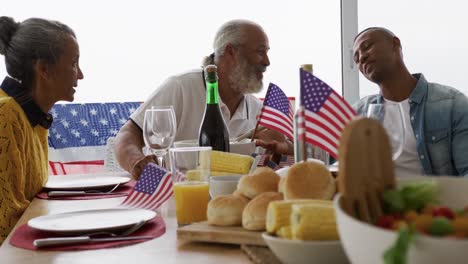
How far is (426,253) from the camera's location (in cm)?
46

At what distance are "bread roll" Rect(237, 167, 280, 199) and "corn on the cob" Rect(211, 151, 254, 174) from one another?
430 millimetres

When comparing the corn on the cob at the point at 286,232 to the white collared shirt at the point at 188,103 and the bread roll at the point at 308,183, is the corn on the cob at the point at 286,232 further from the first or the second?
the white collared shirt at the point at 188,103

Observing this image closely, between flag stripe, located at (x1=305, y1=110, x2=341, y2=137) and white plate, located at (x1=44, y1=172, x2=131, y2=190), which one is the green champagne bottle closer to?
white plate, located at (x1=44, y1=172, x2=131, y2=190)

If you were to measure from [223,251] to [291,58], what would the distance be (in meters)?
2.96

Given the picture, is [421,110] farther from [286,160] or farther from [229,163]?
[229,163]

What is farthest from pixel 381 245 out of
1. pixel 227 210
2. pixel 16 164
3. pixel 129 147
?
pixel 129 147

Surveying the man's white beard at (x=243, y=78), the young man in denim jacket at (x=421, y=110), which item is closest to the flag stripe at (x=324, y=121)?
the young man in denim jacket at (x=421, y=110)

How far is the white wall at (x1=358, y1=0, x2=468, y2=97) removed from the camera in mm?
3646

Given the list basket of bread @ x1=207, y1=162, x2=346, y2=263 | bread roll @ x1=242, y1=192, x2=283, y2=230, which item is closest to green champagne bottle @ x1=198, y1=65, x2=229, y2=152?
basket of bread @ x1=207, y1=162, x2=346, y2=263

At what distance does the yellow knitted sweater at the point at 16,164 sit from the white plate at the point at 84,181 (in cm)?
5

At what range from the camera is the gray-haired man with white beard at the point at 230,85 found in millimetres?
2570

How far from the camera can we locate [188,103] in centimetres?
258

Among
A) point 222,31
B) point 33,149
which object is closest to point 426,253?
point 33,149

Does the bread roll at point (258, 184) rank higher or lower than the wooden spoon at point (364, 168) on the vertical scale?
lower
